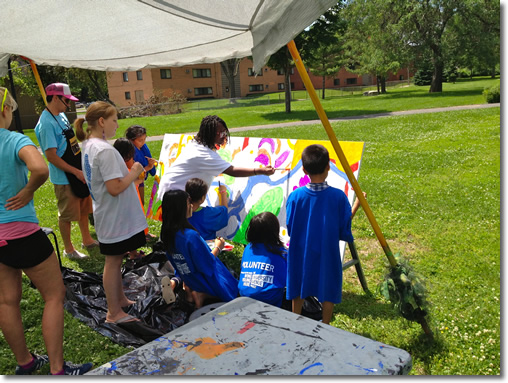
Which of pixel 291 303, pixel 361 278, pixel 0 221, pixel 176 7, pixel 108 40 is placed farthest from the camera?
pixel 108 40

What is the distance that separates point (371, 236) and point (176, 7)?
3491 millimetres

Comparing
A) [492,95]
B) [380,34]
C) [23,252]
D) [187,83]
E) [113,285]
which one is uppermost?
[380,34]

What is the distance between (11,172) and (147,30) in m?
2.03

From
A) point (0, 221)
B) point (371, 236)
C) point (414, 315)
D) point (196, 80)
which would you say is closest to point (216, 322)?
point (0, 221)

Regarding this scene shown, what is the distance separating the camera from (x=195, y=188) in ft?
13.4

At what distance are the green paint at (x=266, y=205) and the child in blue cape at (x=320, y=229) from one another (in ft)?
4.87

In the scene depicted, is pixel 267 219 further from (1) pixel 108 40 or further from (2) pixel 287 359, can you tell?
(1) pixel 108 40

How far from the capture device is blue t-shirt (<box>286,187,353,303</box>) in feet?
9.71

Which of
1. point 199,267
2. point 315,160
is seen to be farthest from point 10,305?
point 315,160

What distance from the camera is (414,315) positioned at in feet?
9.65

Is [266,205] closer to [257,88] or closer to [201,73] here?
[201,73]

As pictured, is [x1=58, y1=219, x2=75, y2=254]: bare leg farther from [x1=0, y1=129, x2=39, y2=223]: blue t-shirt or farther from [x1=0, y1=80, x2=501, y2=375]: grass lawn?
[x1=0, y1=129, x2=39, y2=223]: blue t-shirt

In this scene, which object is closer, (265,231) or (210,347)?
(210,347)

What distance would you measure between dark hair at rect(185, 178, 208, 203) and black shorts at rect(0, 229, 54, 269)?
1701mm
